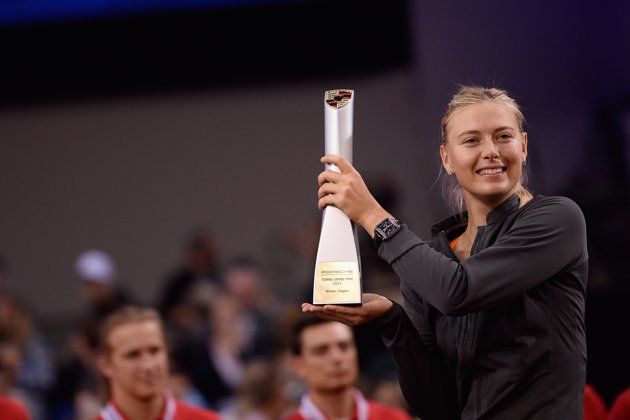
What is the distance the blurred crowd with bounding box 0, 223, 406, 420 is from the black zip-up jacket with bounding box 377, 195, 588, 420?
2849 mm

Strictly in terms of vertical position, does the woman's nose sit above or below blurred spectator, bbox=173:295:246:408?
above

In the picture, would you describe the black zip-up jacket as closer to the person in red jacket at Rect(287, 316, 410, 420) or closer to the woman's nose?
the woman's nose

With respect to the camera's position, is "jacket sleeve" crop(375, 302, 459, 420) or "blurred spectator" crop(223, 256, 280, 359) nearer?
"jacket sleeve" crop(375, 302, 459, 420)

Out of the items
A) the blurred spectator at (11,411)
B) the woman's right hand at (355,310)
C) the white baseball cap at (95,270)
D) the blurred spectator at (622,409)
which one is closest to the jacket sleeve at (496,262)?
the woman's right hand at (355,310)

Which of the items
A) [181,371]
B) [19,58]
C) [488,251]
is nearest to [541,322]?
[488,251]

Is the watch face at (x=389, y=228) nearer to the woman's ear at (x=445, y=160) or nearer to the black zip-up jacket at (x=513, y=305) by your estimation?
the black zip-up jacket at (x=513, y=305)

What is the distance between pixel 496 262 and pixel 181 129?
8.20 meters

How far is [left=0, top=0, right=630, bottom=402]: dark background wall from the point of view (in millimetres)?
9336

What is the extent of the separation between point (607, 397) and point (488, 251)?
2.41 metres

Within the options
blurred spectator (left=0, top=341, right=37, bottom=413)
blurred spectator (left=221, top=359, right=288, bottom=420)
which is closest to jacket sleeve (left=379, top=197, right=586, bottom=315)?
blurred spectator (left=221, top=359, right=288, bottom=420)

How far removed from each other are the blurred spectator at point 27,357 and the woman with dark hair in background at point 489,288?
4.58 metres

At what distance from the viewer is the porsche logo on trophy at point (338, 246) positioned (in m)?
2.19

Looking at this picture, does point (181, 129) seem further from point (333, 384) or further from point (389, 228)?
point (389, 228)

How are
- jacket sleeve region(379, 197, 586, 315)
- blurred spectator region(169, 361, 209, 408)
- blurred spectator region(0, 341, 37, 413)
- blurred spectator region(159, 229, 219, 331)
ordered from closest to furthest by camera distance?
jacket sleeve region(379, 197, 586, 315), blurred spectator region(0, 341, 37, 413), blurred spectator region(169, 361, 209, 408), blurred spectator region(159, 229, 219, 331)
